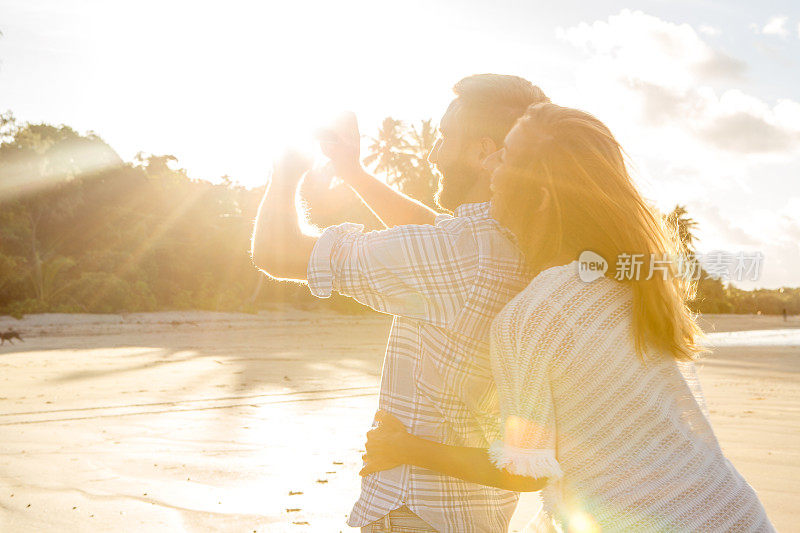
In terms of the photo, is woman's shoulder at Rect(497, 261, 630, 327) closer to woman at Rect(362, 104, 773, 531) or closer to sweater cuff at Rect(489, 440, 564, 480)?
woman at Rect(362, 104, 773, 531)

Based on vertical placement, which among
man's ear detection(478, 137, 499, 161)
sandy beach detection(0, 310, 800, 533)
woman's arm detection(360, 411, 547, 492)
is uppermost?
man's ear detection(478, 137, 499, 161)

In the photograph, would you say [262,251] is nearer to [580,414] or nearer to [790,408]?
[580,414]

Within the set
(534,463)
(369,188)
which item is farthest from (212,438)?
(534,463)

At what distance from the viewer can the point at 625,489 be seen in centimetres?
121

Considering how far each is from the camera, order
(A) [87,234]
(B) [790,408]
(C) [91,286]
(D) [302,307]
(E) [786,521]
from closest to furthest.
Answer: (E) [786,521]
(B) [790,408]
(C) [91,286]
(A) [87,234]
(D) [302,307]

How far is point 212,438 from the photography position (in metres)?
6.36

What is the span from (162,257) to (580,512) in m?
33.2

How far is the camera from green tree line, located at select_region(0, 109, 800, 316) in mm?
27812

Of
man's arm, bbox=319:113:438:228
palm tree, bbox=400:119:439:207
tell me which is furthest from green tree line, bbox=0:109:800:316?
man's arm, bbox=319:113:438:228

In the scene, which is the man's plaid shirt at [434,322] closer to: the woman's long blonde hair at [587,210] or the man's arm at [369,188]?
the woman's long blonde hair at [587,210]

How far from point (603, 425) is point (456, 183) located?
2.41 feet

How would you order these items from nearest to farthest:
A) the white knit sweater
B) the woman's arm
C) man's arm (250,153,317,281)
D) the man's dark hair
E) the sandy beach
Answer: the white knit sweater → the woman's arm → man's arm (250,153,317,281) → the man's dark hair → the sandy beach

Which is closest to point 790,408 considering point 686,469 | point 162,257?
point 686,469

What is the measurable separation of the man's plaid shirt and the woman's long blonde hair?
0.32 feet
